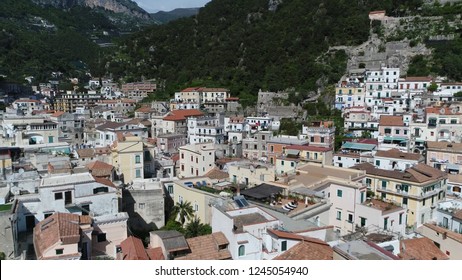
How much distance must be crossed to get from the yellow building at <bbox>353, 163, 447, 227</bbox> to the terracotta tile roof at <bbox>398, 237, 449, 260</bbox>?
11.5 feet

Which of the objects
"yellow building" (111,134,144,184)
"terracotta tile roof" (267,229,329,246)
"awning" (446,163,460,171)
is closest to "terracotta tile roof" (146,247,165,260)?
"terracotta tile roof" (267,229,329,246)

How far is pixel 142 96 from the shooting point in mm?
53906

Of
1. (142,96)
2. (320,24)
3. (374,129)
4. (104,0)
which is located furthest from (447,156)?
(104,0)

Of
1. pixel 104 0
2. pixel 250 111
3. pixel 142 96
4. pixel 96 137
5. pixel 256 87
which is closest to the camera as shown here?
pixel 96 137

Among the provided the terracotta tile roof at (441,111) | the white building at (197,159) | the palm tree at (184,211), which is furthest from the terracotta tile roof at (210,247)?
the terracotta tile roof at (441,111)

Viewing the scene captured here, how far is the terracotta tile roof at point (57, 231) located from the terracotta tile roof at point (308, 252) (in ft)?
16.5

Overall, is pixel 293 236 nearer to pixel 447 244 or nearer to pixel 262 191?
pixel 262 191

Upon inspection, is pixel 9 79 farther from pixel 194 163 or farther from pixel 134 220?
pixel 134 220

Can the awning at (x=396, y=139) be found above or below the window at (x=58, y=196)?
above

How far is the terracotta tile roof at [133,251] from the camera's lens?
Result: 369 inches

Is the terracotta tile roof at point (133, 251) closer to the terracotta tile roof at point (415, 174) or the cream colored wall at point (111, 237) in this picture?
the cream colored wall at point (111, 237)

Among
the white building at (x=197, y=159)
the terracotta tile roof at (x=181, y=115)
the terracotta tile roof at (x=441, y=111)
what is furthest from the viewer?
the terracotta tile roof at (x=181, y=115)

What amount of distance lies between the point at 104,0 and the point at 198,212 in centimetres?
16576

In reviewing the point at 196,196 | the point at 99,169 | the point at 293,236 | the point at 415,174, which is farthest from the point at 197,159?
the point at 293,236
